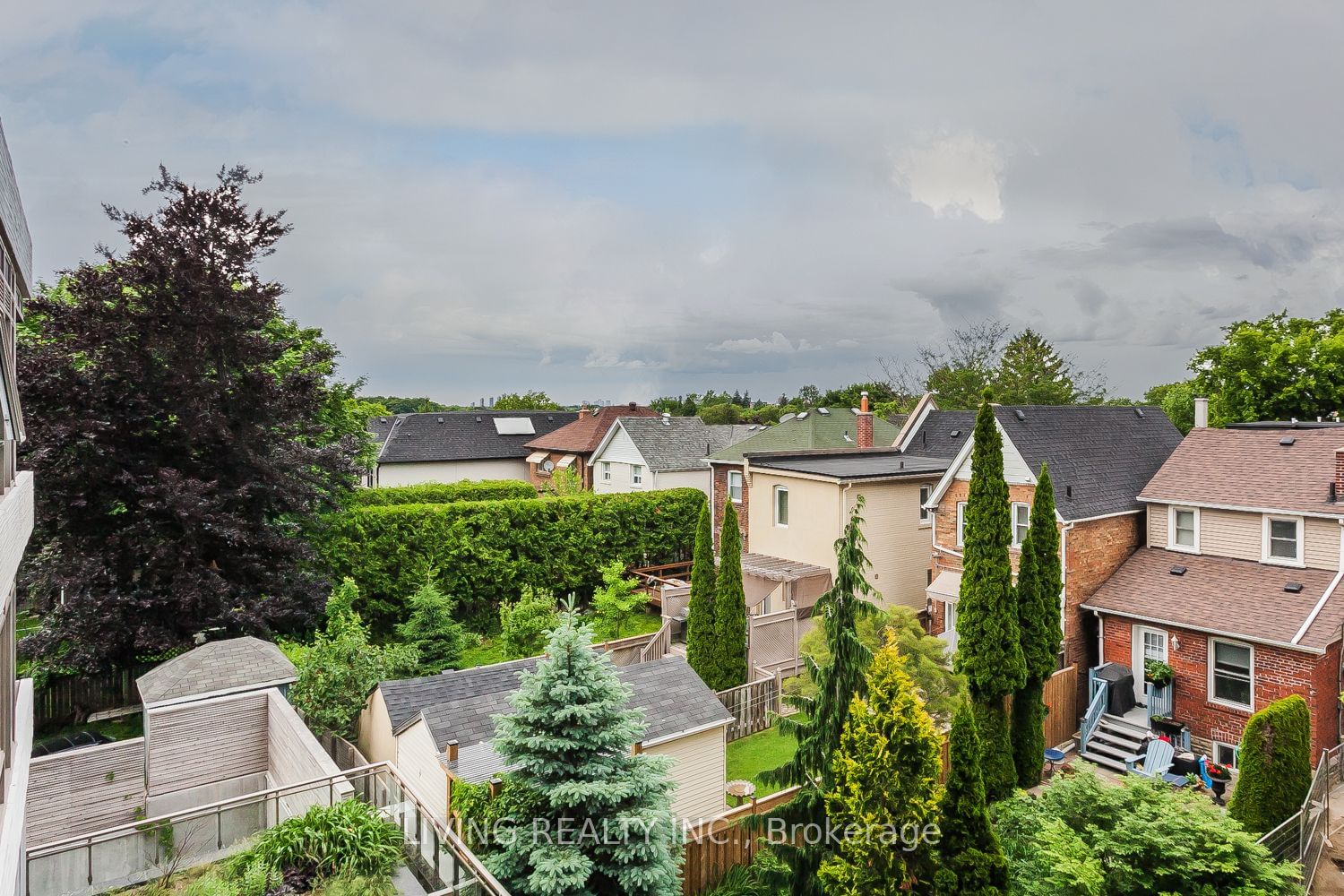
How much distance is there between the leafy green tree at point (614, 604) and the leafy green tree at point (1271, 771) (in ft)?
51.7

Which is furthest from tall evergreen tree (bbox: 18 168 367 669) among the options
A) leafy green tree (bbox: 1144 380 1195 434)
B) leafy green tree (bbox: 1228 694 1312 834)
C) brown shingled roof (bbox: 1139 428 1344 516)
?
leafy green tree (bbox: 1144 380 1195 434)

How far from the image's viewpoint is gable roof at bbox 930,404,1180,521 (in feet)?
60.4

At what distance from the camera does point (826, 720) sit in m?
8.99

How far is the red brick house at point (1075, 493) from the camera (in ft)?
58.5

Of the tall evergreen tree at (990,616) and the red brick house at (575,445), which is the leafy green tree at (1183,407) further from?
the tall evergreen tree at (990,616)

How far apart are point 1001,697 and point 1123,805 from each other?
4751 mm

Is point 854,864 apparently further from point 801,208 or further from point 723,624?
point 801,208

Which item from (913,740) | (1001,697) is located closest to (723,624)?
(1001,697)

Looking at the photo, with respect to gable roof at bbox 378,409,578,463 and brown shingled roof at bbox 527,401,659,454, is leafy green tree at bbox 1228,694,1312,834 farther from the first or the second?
gable roof at bbox 378,409,578,463

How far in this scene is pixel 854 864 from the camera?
7.19m

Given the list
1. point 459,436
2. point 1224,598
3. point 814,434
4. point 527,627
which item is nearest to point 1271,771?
point 1224,598

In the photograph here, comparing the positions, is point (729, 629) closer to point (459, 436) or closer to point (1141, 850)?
point (1141, 850)

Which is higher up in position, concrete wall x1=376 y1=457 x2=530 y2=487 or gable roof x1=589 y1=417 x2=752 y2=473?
gable roof x1=589 y1=417 x2=752 y2=473

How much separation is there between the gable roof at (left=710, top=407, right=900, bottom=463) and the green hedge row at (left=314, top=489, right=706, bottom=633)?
7560 mm
